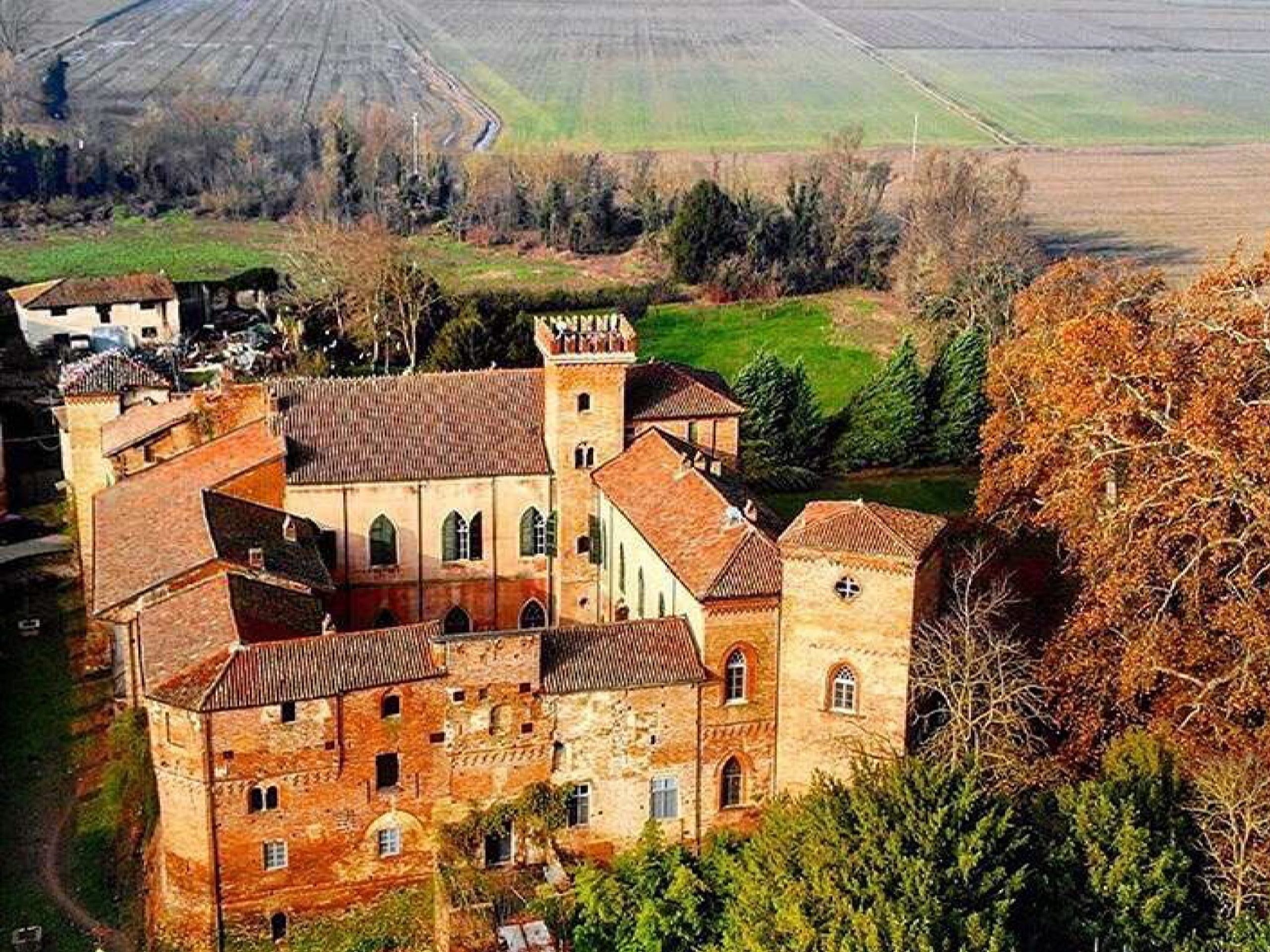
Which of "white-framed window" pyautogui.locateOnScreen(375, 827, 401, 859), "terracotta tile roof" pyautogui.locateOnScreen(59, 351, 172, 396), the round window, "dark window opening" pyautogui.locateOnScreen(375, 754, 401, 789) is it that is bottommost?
"white-framed window" pyautogui.locateOnScreen(375, 827, 401, 859)

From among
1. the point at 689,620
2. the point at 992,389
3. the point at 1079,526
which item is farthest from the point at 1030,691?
the point at 992,389

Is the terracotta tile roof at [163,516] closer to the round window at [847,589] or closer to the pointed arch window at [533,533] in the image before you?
the pointed arch window at [533,533]

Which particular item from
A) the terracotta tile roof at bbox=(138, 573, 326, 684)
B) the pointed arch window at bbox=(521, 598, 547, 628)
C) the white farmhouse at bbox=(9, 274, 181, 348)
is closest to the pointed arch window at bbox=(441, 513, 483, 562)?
the pointed arch window at bbox=(521, 598, 547, 628)

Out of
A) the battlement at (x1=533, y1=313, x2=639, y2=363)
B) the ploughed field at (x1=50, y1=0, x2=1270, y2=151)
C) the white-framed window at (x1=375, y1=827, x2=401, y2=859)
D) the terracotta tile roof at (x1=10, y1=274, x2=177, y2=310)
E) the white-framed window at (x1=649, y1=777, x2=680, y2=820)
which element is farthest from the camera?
the ploughed field at (x1=50, y1=0, x2=1270, y2=151)

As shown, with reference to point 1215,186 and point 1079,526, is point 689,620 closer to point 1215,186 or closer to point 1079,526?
point 1079,526

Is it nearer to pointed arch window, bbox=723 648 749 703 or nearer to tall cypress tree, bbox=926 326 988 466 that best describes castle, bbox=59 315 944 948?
pointed arch window, bbox=723 648 749 703

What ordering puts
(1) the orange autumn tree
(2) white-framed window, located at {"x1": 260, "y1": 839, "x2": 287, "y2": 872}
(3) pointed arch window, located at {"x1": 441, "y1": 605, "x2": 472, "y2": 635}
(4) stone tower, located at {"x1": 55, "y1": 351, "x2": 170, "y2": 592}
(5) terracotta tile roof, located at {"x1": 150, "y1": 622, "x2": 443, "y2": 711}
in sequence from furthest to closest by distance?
Answer: (4) stone tower, located at {"x1": 55, "y1": 351, "x2": 170, "y2": 592} < (3) pointed arch window, located at {"x1": 441, "y1": 605, "x2": 472, "y2": 635} < (1) the orange autumn tree < (2) white-framed window, located at {"x1": 260, "y1": 839, "x2": 287, "y2": 872} < (5) terracotta tile roof, located at {"x1": 150, "y1": 622, "x2": 443, "y2": 711}
